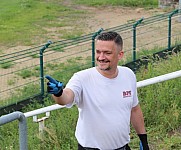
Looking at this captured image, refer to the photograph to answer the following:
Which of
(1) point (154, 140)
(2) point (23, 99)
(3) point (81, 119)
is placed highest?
(3) point (81, 119)

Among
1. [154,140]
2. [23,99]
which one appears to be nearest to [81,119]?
[154,140]

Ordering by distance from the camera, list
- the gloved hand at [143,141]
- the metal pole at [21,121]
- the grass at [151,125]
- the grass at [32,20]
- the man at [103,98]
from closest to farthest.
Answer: the metal pole at [21,121] < the man at [103,98] < the gloved hand at [143,141] < the grass at [151,125] < the grass at [32,20]

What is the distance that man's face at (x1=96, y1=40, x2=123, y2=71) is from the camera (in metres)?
3.10

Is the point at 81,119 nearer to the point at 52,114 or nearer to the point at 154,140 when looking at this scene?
the point at 154,140

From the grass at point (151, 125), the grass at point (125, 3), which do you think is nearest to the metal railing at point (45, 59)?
the grass at point (151, 125)

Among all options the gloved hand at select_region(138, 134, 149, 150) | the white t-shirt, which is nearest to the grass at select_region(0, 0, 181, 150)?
the gloved hand at select_region(138, 134, 149, 150)

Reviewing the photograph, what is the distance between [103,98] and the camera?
3100 mm

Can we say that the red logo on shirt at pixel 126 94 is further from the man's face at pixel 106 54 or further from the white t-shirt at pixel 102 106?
the man's face at pixel 106 54

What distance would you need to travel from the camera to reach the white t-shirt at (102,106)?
3102 mm

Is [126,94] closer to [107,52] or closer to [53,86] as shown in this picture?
[107,52]

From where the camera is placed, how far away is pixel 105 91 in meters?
3.10

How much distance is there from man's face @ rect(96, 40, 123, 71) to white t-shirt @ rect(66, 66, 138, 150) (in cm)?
7

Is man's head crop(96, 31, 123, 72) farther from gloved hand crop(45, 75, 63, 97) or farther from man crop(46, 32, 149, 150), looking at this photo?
gloved hand crop(45, 75, 63, 97)

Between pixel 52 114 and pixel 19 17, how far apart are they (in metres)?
13.4
